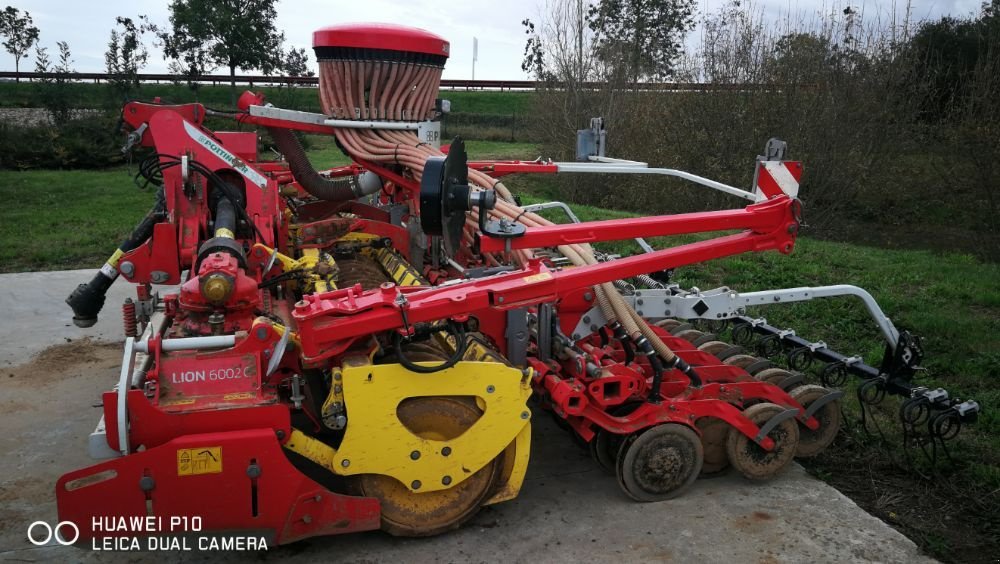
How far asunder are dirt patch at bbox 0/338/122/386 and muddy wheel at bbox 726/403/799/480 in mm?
4817

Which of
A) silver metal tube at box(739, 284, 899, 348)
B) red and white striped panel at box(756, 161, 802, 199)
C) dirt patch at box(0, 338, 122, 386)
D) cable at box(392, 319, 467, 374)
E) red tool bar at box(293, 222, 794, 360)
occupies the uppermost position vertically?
red and white striped panel at box(756, 161, 802, 199)

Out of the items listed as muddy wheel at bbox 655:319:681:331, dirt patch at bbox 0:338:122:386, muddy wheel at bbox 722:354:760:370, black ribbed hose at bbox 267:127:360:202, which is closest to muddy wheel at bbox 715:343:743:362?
muddy wheel at bbox 722:354:760:370

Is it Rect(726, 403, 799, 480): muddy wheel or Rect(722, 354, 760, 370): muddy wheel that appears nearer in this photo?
Rect(726, 403, 799, 480): muddy wheel

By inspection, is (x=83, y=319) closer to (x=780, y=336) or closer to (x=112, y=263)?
(x=112, y=263)

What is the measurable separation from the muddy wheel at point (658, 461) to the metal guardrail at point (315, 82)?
968 centimetres

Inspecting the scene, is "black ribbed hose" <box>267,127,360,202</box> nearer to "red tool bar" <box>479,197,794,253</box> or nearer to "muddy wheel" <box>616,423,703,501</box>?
"red tool bar" <box>479,197,794,253</box>

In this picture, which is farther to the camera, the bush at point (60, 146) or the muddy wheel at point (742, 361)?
the bush at point (60, 146)

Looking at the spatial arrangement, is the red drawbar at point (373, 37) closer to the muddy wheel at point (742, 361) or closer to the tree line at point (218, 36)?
the muddy wheel at point (742, 361)

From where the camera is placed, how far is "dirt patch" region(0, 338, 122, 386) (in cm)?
606

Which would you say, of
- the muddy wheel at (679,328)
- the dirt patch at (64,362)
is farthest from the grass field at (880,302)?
the dirt patch at (64,362)

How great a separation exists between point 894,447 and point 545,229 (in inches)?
110

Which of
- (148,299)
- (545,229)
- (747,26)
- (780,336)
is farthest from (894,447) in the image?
(747,26)

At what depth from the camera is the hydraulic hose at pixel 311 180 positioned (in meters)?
5.93

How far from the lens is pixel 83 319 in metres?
5.08
